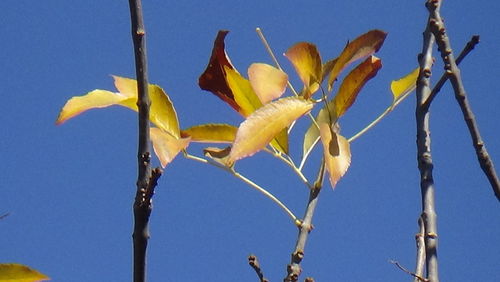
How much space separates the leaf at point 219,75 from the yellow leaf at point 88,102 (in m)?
0.12

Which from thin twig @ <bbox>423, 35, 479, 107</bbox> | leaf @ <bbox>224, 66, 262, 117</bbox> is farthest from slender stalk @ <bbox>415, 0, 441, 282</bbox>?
leaf @ <bbox>224, 66, 262, 117</bbox>

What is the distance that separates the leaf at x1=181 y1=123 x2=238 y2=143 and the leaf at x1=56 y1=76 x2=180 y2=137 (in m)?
0.03

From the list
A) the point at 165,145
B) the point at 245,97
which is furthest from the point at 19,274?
the point at 245,97

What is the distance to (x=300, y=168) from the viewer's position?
41.9 inches

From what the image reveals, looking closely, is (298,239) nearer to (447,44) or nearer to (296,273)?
(296,273)

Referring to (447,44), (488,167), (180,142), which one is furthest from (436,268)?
(180,142)

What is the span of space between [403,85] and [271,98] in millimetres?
209

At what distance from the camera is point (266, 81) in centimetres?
108

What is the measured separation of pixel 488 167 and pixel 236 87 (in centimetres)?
39

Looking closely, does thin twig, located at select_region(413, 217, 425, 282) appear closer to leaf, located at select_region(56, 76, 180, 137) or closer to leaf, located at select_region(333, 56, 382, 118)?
leaf, located at select_region(333, 56, 382, 118)

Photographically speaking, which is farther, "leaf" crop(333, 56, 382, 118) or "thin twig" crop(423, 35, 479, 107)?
"leaf" crop(333, 56, 382, 118)

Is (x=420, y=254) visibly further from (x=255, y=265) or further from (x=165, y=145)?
(x=165, y=145)

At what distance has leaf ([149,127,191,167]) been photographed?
0.97 meters

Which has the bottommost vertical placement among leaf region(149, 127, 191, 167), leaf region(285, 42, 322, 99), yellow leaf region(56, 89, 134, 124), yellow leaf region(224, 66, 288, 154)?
leaf region(149, 127, 191, 167)
